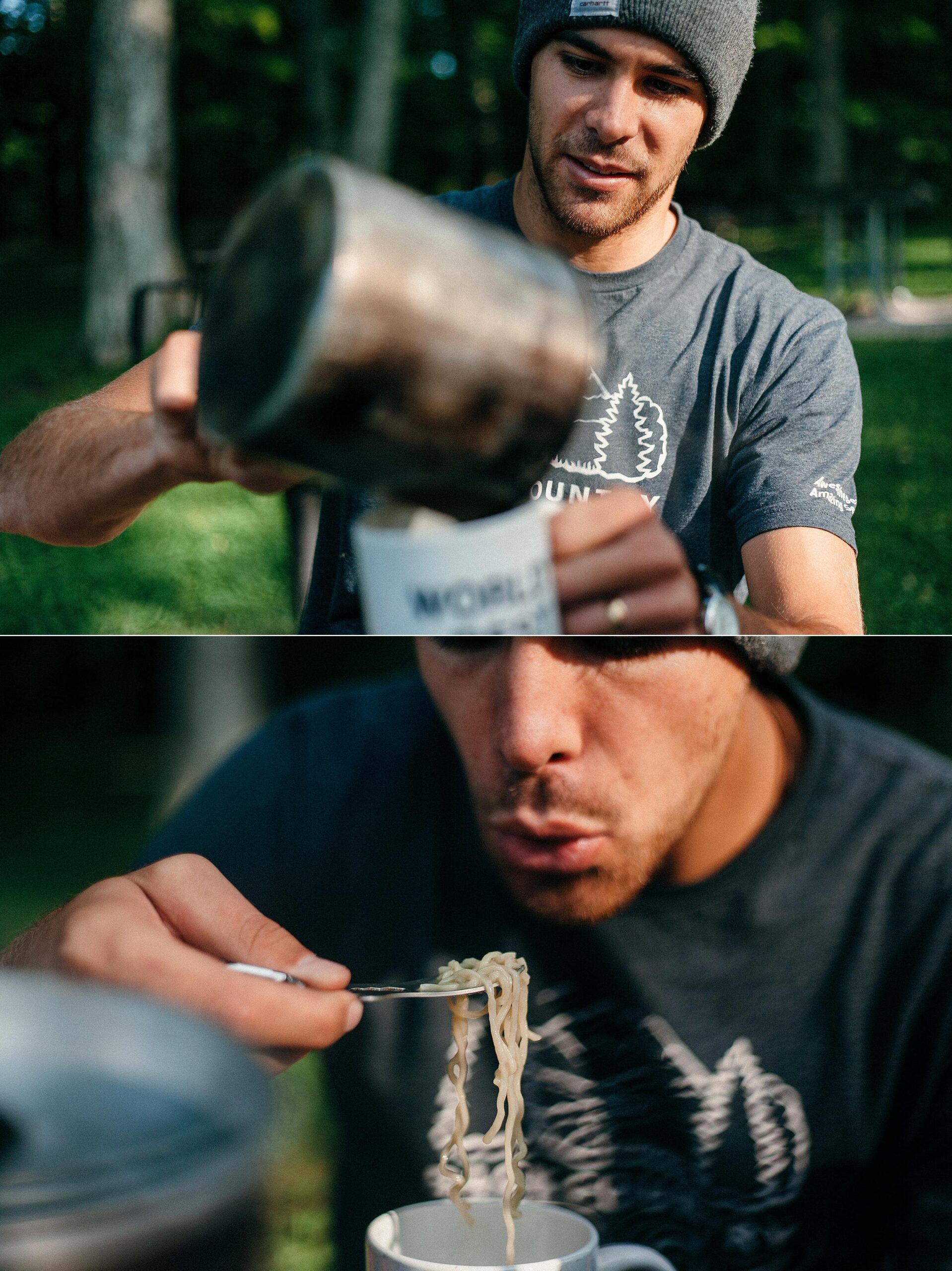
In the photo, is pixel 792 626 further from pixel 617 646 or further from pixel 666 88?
pixel 666 88

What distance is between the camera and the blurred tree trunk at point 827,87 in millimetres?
7723

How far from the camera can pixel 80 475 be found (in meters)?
1.13

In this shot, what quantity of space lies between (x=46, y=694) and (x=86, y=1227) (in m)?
0.36

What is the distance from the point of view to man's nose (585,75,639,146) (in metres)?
1.44

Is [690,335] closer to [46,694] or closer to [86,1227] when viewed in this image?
[46,694]

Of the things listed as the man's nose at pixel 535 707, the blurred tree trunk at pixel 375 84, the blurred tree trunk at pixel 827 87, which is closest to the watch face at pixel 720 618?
the man's nose at pixel 535 707

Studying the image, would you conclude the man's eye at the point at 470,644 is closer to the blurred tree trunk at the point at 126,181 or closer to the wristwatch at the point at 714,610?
the wristwatch at the point at 714,610

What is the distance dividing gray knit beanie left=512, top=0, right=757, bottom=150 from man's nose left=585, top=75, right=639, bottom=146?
69 millimetres

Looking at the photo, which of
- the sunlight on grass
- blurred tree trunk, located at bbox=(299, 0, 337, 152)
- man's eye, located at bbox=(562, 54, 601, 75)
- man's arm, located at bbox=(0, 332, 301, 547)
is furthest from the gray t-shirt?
blurred tree trunk, located at bbox=(299, 0, 337, 152)

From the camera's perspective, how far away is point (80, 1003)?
744 mm

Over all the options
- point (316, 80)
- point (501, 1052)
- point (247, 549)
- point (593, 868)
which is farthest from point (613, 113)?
point (316, 80)

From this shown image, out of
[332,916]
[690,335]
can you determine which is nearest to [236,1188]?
[332,916]

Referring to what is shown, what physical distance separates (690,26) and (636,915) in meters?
1.04

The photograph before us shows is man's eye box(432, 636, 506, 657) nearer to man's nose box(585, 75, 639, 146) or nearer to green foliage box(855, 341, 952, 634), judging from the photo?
man's nose box(585, 75, 639, 146)
